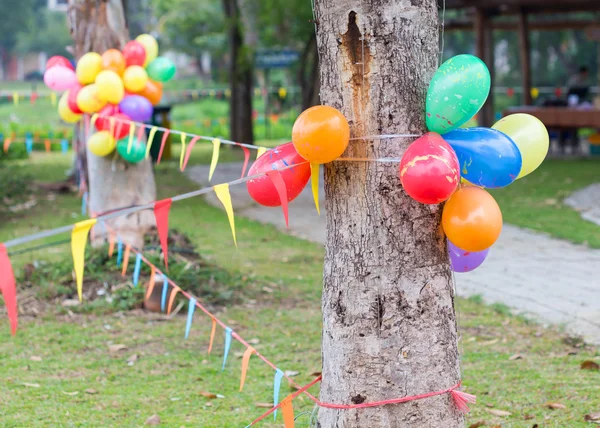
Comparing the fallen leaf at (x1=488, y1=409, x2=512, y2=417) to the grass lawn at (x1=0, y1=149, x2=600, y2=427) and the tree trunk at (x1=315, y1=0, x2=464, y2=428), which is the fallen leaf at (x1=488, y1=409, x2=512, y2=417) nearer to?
the grass lawn at (x1=0, y1=149, x2=600, y2=427)

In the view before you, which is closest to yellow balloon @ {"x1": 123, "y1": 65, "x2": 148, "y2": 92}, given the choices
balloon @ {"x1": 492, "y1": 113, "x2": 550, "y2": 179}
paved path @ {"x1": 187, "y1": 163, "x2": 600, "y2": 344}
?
paved path @ {"x1": 187, "y1": 163, "x2": 600, "y2": 344}

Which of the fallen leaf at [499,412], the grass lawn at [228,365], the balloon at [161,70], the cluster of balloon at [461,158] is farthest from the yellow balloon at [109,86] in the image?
the cluster of balloon at [461,158]

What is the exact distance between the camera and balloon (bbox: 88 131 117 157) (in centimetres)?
682

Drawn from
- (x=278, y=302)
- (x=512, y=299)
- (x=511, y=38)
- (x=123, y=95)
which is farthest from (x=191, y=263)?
(x=511, y=38)

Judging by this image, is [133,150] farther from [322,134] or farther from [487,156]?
[487,156]

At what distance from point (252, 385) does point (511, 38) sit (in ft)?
126

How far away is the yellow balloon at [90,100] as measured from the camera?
21.6 ft

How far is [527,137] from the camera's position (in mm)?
3324

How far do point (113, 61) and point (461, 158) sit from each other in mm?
4287

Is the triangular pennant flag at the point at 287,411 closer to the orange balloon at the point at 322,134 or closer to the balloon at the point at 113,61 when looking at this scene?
the orange balloon at the point at 322,134

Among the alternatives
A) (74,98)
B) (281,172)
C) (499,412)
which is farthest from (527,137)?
(74,98)

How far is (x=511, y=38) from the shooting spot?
1588 inches

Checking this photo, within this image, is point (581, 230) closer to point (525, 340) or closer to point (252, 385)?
point (525, 340)

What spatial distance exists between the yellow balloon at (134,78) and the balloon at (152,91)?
0.37ft
